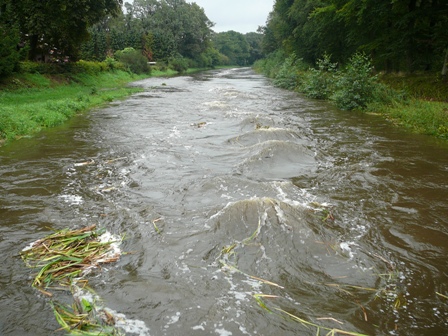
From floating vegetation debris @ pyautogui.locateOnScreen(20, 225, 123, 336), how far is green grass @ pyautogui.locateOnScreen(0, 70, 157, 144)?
A: 7705mm

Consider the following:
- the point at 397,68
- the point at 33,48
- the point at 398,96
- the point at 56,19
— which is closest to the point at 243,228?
the point at 398,96

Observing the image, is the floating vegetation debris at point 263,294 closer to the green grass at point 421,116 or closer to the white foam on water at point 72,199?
the white foam on water at point 72,199

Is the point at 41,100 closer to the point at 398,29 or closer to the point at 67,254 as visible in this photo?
the point at 67,254

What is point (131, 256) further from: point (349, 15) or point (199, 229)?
point (349, 15)

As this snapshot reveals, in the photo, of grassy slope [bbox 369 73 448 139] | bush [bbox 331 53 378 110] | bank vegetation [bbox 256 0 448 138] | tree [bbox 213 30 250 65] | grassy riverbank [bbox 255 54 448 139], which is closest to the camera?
grassy slope [bbox 369 73 448 139]

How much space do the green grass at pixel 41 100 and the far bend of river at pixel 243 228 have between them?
5.10 feet

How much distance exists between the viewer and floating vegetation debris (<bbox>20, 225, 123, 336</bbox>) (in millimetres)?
3574

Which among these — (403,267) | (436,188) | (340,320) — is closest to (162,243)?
(340,320)

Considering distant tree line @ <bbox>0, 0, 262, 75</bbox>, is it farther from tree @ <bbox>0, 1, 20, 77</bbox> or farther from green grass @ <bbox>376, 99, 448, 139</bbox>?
green grass @ <bbox>376, 99, 448, 139</bbox>

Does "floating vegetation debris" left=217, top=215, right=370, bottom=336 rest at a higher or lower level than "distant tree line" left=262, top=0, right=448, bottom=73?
lower

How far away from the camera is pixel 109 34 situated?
62.9 metres

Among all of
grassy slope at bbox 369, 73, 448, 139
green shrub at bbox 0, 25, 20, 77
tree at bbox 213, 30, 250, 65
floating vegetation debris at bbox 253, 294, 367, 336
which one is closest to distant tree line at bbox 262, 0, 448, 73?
grassy slope at bbox 369, 73, 448, 139

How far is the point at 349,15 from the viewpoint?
22.9 metres

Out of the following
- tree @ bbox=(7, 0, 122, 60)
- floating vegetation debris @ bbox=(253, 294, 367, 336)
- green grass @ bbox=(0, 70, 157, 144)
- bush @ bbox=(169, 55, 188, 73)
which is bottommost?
floating vegetation debris @ bbox=(253, 294, 367, 336)
